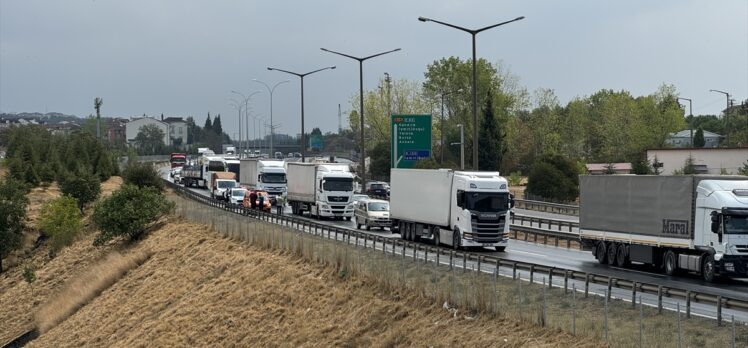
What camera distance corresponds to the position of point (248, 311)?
3547 cm

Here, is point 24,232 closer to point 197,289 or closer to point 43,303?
point 43,303

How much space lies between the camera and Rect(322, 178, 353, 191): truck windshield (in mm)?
62281

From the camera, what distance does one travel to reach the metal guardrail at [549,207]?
226ft

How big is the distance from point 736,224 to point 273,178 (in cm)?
5182

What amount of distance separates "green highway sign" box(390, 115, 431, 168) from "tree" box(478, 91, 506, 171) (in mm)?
33797

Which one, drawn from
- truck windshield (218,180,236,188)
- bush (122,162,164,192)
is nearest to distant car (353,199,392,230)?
truck windshield (218,180,236,188)

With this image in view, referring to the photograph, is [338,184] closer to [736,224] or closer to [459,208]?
[459,208]

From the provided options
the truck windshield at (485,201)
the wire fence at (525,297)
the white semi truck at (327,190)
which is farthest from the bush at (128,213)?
the truck windshield at (485,201)

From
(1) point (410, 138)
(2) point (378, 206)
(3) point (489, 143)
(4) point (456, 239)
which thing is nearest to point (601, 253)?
(4) point (456, 239)

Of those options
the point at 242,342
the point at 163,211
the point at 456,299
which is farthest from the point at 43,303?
the point at 456,299

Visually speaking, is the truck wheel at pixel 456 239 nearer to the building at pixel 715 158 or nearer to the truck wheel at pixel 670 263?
the truck wheel at pixel 670 263

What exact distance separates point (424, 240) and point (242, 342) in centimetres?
1395

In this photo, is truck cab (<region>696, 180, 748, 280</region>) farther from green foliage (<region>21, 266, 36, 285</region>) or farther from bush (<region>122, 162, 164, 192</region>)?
bush (<region>122, 162, 164, 192</region>)

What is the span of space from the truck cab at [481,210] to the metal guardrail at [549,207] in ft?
90.7
